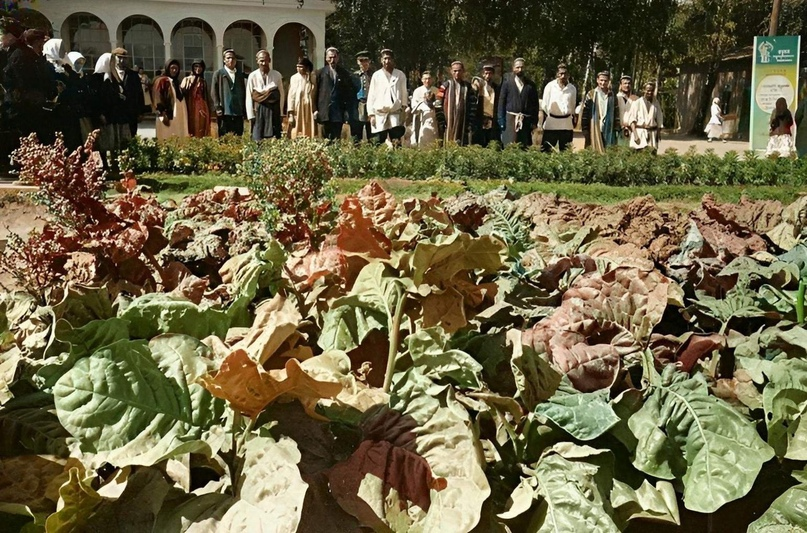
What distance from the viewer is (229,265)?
2039 mm

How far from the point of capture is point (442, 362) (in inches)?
55.1

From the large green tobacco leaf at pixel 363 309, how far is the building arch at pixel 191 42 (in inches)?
1121

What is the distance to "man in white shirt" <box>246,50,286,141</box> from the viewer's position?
1366 cm

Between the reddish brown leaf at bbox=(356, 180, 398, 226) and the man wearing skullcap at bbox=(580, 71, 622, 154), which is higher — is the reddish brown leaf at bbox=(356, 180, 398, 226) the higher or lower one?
the lower one

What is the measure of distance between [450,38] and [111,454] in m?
31.3

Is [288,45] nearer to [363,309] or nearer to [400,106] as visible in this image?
[400,106]

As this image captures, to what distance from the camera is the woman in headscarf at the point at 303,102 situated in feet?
47.1

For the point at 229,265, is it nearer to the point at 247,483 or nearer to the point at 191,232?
the point at 191,232

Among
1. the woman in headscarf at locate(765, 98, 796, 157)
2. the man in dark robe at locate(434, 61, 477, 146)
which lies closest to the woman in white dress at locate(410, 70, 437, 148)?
the man in dark robe at locate(434, 61, 477, 146)

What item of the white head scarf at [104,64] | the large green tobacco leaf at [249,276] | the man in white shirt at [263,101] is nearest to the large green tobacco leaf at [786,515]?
the large green tobacco leaf at [249,276]

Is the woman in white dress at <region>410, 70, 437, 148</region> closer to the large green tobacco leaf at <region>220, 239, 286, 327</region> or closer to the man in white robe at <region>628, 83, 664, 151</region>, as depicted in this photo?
the man in white robe at <region>628, 83, 664, 151</region>

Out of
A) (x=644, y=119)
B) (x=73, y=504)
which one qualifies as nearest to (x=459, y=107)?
(x=644, y=119)

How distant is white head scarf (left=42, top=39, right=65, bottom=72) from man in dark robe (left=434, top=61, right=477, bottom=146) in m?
6.43

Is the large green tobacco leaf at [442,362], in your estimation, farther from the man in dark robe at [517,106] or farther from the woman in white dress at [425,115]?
the woman in white dress at [425,115]
